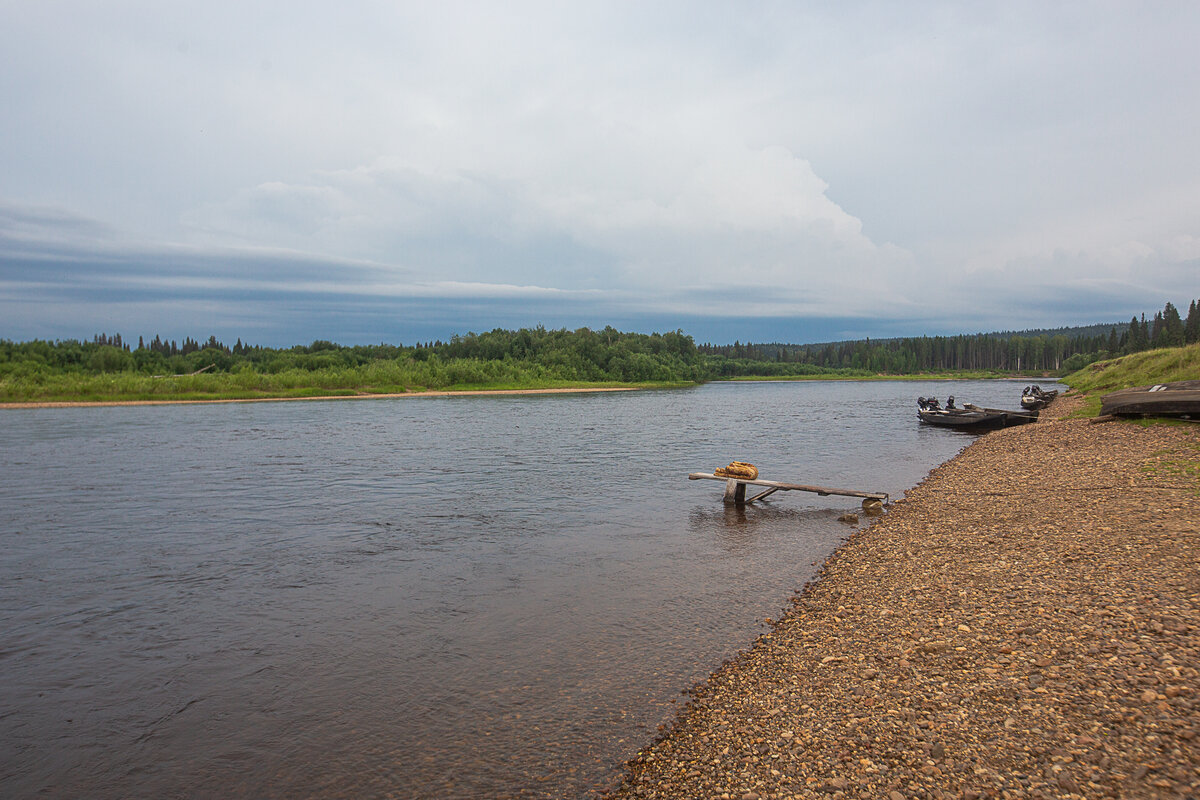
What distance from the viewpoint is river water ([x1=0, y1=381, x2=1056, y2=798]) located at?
745 centimetres

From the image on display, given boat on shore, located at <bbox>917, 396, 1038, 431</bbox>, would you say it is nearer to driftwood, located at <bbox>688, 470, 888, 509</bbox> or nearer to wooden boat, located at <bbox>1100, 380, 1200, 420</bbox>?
wooden boat, located at <bbox>1100, 380, 1200, 420</bbox>

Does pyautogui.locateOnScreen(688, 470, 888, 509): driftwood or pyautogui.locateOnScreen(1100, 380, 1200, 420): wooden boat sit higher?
pyautogui.locateOnScreen(1100, 380, 1200, 420): wooden boat

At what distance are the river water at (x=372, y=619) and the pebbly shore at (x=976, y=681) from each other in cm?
106

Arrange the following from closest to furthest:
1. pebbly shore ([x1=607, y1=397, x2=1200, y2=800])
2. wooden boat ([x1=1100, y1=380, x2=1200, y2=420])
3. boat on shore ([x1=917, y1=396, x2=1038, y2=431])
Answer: pebbly shore ([x1=607, y1=397, x2=1200, y2=800]) → wooden boat ([x1=1100, y1=380, x2=1200, y2=420]) → boat on shore ([x1=917, y1=396, x2=1038, y2=431])

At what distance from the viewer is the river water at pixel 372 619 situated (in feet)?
24.5

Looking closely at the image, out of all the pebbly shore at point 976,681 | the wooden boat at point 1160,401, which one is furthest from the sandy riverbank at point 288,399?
the pebbly shore at point 976,681

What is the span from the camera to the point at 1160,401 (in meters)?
25.3

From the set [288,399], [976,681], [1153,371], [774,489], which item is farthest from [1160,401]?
[288,399]

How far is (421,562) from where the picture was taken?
15242 mm

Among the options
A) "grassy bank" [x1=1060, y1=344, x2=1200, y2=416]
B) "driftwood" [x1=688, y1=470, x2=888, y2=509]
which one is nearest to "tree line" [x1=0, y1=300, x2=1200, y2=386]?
"grassy bank" [x1=1060, y1=344, x2=1200, y2=416]

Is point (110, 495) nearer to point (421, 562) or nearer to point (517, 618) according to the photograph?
point (421, 562)

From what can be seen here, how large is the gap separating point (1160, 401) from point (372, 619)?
29833 mm

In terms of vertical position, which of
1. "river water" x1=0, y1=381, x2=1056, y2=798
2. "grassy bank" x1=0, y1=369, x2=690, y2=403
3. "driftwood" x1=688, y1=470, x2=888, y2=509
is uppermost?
"grassy bank" x1=0, y1=369, x2=690, y2=403

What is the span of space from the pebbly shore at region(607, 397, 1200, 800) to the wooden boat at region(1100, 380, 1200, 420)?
45.2ft
